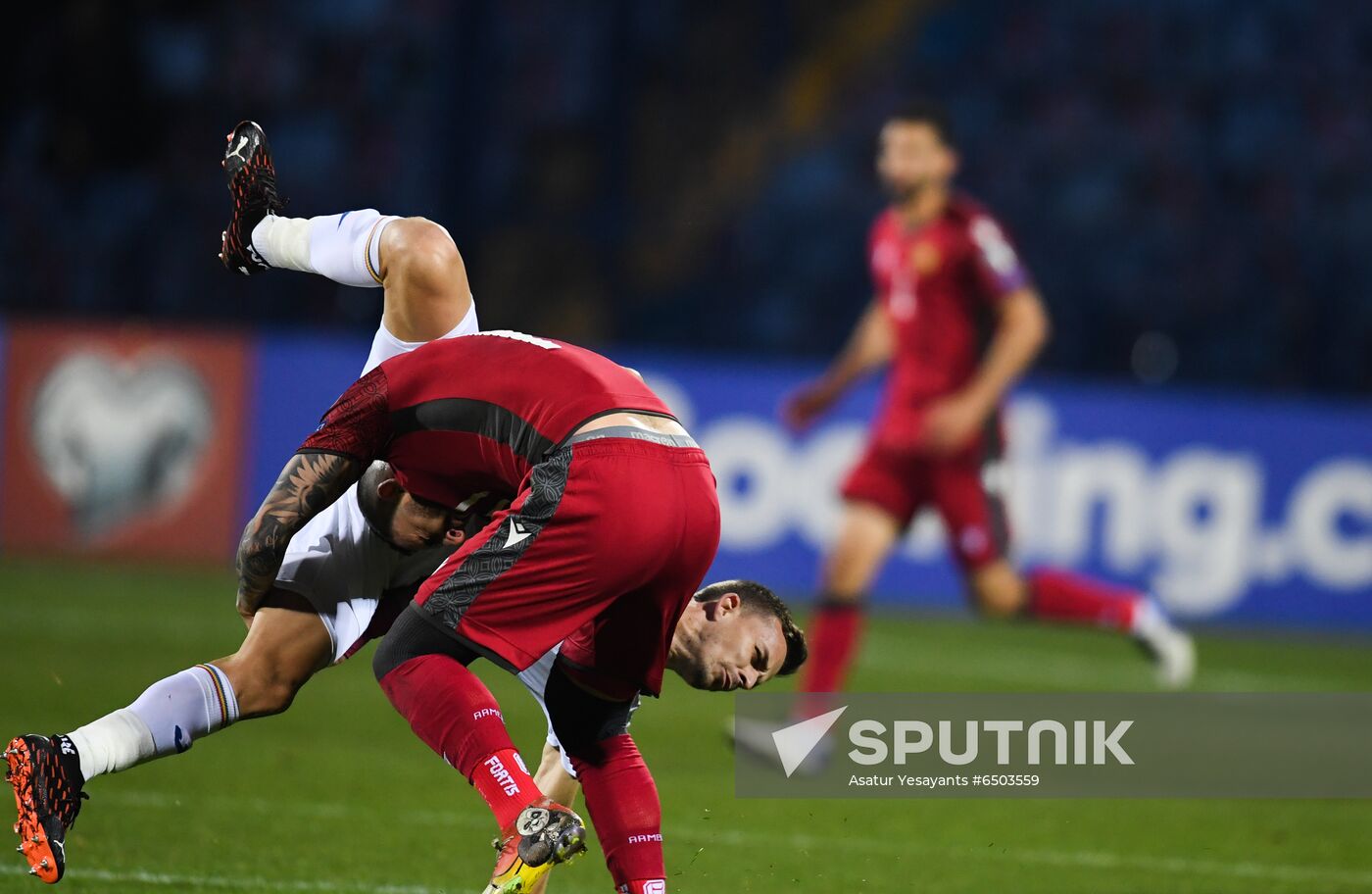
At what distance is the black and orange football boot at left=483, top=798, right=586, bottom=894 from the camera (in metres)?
3.21

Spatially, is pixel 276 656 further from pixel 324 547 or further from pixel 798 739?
pixel 798 739

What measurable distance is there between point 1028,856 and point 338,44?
36.2 feet

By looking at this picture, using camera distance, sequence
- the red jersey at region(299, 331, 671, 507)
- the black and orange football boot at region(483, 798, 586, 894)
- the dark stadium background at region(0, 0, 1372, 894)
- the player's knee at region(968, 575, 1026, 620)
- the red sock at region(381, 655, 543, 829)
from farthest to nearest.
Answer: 1. the dark stadium background at region(0, 0, 1372, 894)
2. the player's knee at region(968, 575, 1026, 620)
3. the red jersey at region(299, 331, 671, 507)
4. the red sock at region(381, 655, 543, 829)
5. the black and orange football boot at region(483, 798, 586, 894)

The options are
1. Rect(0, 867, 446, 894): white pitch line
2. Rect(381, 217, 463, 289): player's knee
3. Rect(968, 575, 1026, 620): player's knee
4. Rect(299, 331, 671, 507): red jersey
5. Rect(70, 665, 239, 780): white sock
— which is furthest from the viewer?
Rect(968, 575, 1026, 620): player's knee

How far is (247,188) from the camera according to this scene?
4.40 metres

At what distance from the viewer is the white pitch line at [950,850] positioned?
17.1 feet

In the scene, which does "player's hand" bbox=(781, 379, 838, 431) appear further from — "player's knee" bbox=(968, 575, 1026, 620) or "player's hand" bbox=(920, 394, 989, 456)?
"player's knee" bbox=(968, 575, 1026, 620)

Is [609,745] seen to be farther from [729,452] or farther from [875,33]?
[875,33]

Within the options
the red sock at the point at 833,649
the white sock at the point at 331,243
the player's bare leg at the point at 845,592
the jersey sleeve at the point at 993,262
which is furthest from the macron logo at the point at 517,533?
the jersey sleeve at the point at 993,262

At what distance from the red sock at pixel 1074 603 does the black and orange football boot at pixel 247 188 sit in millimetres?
4384

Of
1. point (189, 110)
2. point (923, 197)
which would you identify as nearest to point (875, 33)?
point (189, 110)

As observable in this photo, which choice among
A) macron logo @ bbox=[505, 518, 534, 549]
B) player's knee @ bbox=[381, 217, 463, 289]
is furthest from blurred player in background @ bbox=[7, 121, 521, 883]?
macron logo @ bbox=[505, 518, 534, 549]

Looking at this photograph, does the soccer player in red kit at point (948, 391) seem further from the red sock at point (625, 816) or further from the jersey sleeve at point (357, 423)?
the jersey sleeve at point (357, 423)

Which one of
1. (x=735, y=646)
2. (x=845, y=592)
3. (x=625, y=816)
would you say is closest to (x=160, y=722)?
(x=625, y=816)
